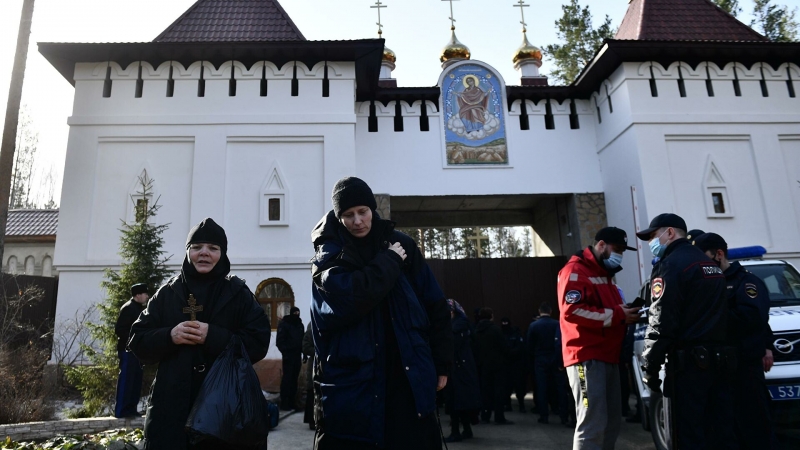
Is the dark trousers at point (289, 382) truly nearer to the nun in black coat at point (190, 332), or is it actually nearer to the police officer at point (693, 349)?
the nun in black coat at point (190, 332)

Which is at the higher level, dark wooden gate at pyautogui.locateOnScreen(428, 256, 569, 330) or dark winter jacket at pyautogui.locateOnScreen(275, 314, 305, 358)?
dark wooden gate at pyautogui.locateOnScreen(428, 256, 569, 330)

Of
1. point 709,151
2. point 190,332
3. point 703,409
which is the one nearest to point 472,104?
point 709,151

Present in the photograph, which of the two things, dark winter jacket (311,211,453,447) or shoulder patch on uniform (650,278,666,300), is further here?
shoulder patch on uniform (650,278,666,300)

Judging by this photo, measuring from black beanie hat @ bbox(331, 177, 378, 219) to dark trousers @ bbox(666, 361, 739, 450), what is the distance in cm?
248

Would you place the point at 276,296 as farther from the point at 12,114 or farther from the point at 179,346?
the point at 179,346

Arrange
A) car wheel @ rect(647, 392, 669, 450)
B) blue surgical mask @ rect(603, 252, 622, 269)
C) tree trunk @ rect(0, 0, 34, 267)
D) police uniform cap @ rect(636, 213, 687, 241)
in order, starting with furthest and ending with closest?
tree trunk @ rect(0, 0, 34, 267), car wheel @ rect(647, 392, 669, 450), blue surgical mask @ rect(603, 252, 622, 269), police uniform cap @ rect(636, 213, 687, 241)

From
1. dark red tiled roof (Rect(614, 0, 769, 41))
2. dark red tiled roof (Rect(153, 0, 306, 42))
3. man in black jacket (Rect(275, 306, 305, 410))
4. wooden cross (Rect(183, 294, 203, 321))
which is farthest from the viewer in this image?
dark red tiled roof (Rect(614, 0, 769, 41))

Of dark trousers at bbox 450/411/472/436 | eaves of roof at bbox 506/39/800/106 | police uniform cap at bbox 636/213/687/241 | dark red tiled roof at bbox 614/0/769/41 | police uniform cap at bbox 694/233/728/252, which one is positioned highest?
dark red tiled roof at bbox 614/0/769/41

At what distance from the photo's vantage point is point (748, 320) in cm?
404

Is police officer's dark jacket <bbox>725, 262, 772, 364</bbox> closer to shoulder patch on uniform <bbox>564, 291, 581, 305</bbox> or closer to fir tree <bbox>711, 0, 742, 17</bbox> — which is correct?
shoulder patch on uniform <bbox>564, 291, 581, 305</bbox>

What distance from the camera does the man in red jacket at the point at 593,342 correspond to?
3.90 metres

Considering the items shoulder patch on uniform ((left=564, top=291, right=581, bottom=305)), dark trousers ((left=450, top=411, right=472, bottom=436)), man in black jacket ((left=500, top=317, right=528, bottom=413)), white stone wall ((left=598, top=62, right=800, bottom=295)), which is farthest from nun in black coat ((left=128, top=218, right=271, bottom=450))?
white stone wall ((left=598, top=62, right=800, bottom=295))

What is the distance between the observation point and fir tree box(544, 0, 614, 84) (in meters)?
23.6

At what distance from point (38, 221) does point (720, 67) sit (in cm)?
2278
